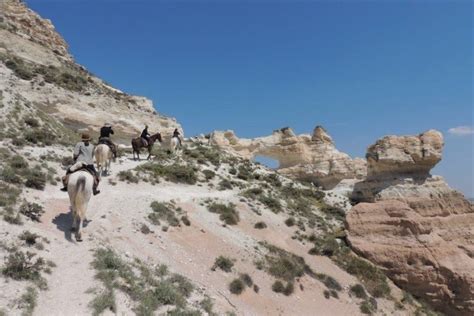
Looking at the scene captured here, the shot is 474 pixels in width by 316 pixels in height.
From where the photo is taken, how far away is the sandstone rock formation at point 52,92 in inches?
1344

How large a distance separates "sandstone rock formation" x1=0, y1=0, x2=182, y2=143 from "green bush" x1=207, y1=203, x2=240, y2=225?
12377mm

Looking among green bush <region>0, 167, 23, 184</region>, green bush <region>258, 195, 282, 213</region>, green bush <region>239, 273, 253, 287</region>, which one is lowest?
green bush <region>239, 273, 253, 287</region>

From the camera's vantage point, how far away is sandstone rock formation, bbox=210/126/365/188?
155 feet

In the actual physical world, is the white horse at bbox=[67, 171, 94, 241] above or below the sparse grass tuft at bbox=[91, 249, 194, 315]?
above

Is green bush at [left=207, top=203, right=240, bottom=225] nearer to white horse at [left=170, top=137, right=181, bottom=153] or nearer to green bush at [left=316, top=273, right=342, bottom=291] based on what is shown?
green bush at [left=316, top=273, right=342, bottom=291]

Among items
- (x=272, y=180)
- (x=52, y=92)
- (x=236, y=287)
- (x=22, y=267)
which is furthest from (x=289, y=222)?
(x=52, y=92)

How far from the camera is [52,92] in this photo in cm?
3634

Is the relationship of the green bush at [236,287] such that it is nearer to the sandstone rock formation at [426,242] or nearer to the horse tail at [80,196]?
the horse tail at [80,196]

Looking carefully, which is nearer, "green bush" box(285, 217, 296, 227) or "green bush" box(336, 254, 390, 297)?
"green bush" box(336, 254, 390, 297)

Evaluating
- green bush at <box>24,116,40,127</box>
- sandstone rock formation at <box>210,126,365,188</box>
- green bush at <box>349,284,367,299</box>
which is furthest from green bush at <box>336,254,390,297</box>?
sandstone rock formation at <box>210,126,365,188</box>

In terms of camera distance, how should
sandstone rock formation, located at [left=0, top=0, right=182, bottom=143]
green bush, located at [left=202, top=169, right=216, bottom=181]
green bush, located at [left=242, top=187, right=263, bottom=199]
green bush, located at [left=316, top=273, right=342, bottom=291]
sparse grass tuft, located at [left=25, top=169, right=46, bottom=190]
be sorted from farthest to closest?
1. sandstone rock formation, located at [left=0, top=0, right=182, bottom=143]
2. green bush, located at [left=202, top=169, right=216, bottom=181]
3. green bush, located at [left=242, top=187, right=263, bottom=199]
4. green bush, located at [left=316, top=273, right=342, bottom=291]
5. sparse grass tuft, located at [left=25, top=169, right=46, bottom=190]

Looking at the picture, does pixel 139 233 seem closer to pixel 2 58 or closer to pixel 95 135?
pixel 95 135

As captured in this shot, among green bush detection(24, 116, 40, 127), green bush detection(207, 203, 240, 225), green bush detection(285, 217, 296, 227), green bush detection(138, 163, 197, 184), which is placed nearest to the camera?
green bush detection(207, 203, 240, 225)

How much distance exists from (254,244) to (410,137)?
19.4 metres
